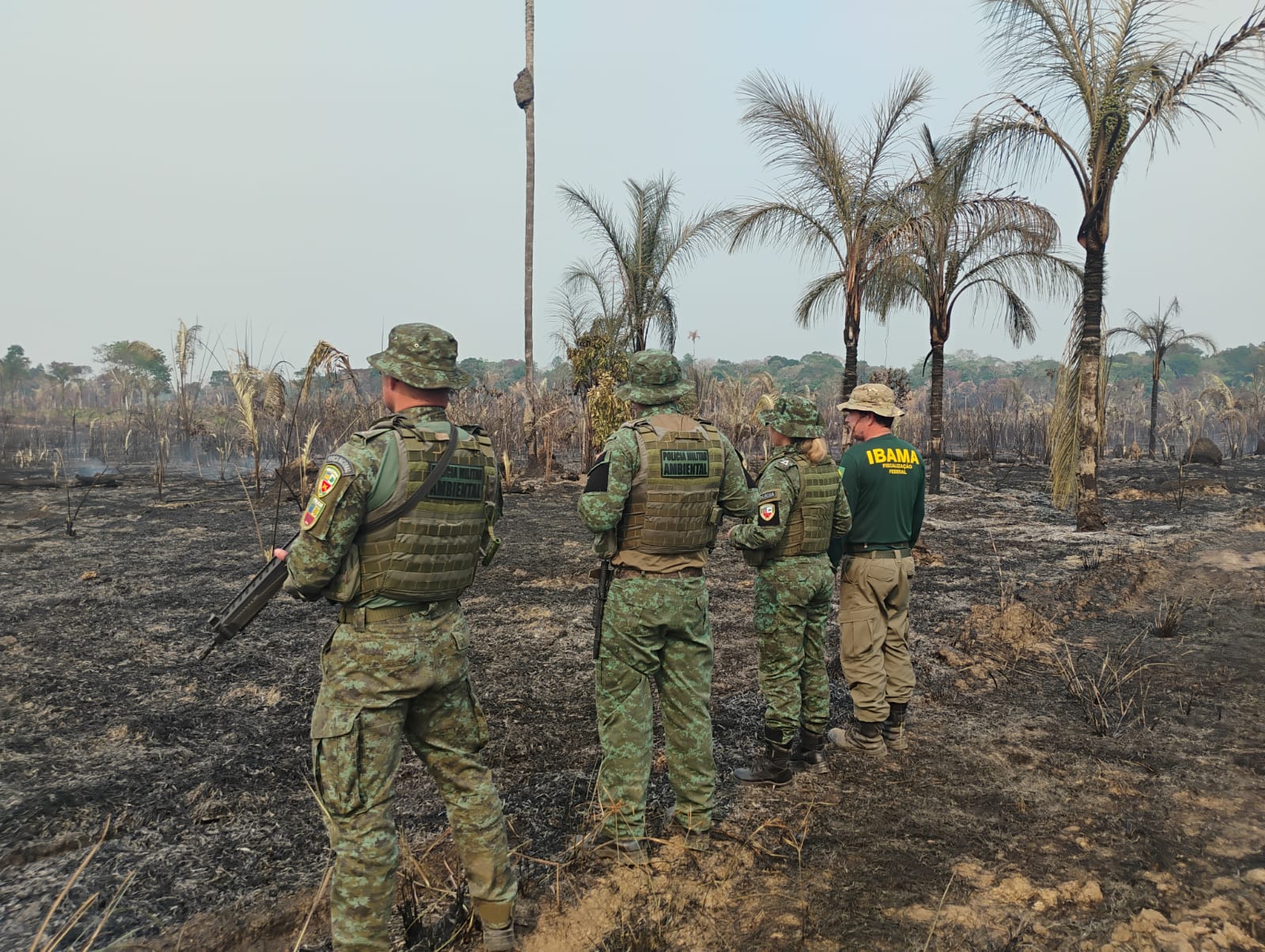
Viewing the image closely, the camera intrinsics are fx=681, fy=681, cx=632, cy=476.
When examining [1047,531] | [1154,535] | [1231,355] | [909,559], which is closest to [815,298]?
[1047,531]

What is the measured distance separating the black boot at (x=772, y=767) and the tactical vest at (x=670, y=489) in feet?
3.61

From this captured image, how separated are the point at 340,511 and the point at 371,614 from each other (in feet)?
1.02

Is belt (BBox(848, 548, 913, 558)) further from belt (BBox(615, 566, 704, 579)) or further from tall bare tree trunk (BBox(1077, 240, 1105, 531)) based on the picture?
tall bare tree trunk (BBox(1077, 240, 1105, 531))

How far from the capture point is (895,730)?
3.39 m

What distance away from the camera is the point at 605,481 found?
2.51 meters

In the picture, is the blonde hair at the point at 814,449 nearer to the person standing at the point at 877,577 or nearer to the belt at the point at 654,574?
the person standing at the point at 877,577

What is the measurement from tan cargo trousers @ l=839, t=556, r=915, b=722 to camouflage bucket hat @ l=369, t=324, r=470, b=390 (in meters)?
2.23

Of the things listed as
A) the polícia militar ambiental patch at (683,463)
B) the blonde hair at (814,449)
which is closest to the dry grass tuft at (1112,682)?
the blonde hair at (814,449)

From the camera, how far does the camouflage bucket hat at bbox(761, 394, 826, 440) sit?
10.3 feet

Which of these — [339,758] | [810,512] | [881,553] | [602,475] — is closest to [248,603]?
[339,758]

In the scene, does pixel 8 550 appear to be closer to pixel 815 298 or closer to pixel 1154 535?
pixel 815 298

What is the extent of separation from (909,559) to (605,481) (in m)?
1.82

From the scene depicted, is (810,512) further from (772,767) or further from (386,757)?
(386,757)

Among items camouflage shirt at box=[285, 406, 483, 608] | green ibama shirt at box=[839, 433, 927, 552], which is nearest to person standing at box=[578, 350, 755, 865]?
camouflage shirt at box=[285, 406, 483, 608]
